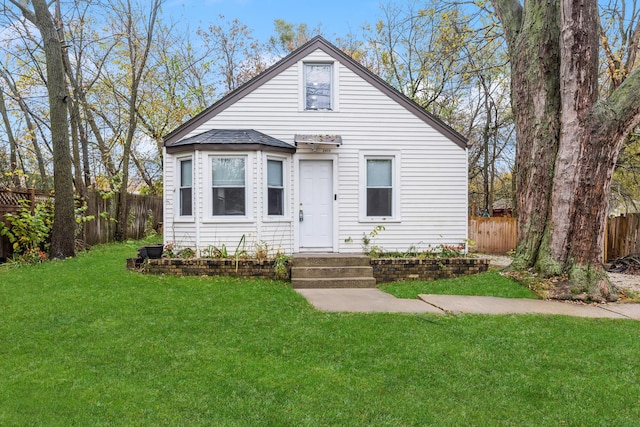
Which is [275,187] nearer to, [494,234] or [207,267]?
[207,267]

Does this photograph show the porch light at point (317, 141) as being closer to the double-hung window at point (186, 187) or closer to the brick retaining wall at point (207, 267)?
the double-hung window at point (186, 187)

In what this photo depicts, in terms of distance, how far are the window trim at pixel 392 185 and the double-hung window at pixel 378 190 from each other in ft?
0.17

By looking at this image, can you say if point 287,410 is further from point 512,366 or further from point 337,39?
point 337,39

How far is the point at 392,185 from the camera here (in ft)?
32.8

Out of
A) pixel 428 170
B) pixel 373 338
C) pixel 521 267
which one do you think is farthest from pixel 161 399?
pixel 428 170

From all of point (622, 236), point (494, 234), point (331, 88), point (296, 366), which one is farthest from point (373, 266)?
point (494, 234)

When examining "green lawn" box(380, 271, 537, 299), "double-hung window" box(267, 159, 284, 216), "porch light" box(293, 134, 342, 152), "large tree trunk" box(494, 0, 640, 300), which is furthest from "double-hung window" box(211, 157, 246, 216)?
"large tree trunk" box(494, 0, 640, 300)

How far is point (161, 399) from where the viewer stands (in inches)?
125

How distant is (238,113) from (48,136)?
1412 cm

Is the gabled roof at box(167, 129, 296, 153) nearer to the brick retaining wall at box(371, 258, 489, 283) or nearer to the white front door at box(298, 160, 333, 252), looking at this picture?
the white front door at box(298, 160, 333, 252)

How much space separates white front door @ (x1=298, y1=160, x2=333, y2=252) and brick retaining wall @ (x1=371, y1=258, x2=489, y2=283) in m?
1.40

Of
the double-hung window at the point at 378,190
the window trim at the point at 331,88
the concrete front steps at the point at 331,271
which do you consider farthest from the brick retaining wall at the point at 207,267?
the window trim at the point at 331,88

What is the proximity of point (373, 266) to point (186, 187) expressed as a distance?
4257mm

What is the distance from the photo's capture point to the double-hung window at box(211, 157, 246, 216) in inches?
357
